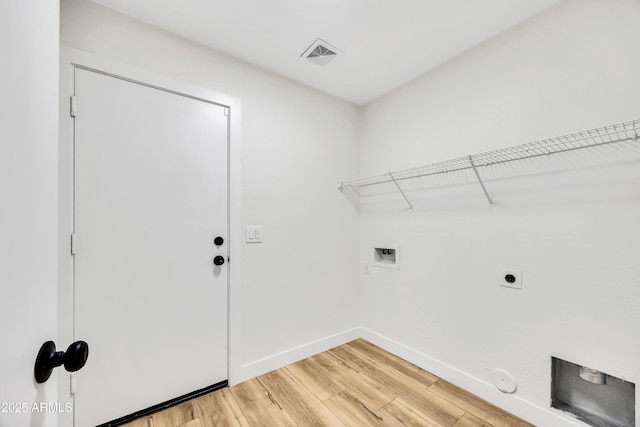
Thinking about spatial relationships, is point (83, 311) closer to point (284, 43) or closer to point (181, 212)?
point (181, 212)

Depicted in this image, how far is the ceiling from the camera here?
56.5 inches

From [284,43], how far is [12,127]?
166cm

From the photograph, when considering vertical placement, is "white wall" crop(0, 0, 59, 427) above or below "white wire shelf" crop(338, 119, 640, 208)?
below

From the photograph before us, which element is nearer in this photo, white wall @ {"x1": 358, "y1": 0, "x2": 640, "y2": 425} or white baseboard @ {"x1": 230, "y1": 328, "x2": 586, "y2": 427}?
white wall @ {"x1": 358, "y1": 0, "x2": 640, "y2": 425}

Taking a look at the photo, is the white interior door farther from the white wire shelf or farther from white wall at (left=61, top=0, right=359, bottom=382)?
the white wire shelf

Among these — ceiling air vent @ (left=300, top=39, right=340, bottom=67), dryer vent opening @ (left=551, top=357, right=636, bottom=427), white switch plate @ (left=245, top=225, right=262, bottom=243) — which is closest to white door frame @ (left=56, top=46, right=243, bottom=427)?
white switch plate @ (left=245, top=225, right=262, bottom=243)

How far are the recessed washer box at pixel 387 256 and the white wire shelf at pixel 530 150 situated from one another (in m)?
0.42

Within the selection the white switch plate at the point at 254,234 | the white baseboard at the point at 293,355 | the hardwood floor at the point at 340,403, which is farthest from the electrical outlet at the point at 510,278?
the white switch plate at the point at 254,234

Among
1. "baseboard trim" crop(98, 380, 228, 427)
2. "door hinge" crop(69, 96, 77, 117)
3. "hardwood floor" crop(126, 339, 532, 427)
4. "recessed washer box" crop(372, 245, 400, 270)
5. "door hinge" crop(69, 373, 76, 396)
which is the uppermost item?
"door hinge" crop(69, 96, 77, 117)

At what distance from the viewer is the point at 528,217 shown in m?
1.50

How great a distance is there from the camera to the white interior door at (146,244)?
1.39 meters

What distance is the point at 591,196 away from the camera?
130 centimetres

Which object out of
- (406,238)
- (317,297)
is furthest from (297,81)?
(317,297)

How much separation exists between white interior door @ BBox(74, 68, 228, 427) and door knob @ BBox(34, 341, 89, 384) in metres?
1.05
